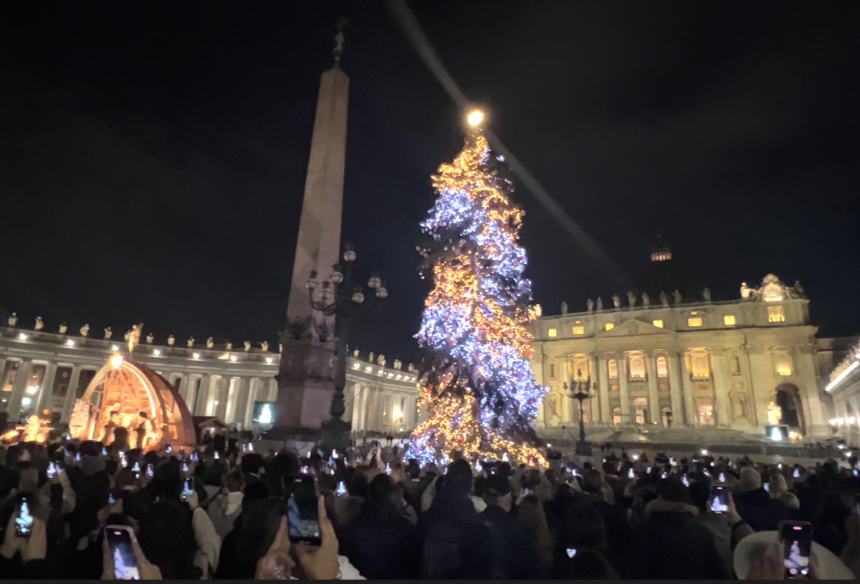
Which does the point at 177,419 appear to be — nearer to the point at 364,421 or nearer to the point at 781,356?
the point at 364,421

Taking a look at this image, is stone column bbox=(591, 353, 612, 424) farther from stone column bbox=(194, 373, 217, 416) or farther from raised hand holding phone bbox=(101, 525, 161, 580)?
raised hand holding phone bbox=(101, 525, 161, 580)

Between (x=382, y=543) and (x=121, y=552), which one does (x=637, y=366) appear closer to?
(x=382, y=543)

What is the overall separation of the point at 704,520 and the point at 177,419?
64.9 feet

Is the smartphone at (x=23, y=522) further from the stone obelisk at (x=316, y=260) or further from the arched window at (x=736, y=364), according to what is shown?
the arched window at (x=736, y=364)

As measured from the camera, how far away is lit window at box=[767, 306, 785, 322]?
69.6 metres

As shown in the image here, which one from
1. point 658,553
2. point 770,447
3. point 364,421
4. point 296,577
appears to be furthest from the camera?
point 364,421

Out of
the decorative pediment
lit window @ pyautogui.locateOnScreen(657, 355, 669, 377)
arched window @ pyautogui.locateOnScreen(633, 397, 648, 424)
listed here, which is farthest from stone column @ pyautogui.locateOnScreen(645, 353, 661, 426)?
the decorative pediment

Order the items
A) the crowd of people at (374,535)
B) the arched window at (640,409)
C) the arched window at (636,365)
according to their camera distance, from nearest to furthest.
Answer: the crowd of people at (374,535), the arched window at (640,409), the arched window at (636,365)

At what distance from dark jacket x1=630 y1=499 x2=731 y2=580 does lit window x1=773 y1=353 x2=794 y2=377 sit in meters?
78.5

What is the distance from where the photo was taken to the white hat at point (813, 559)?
2979 millimetres

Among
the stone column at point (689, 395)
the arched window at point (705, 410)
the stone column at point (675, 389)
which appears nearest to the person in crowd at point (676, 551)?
the stone column at point (689, 395)

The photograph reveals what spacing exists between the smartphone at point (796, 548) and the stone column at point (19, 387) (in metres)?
74.2

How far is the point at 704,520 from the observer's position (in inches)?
184

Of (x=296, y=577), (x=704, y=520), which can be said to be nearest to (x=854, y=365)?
(x=704, y=520)
